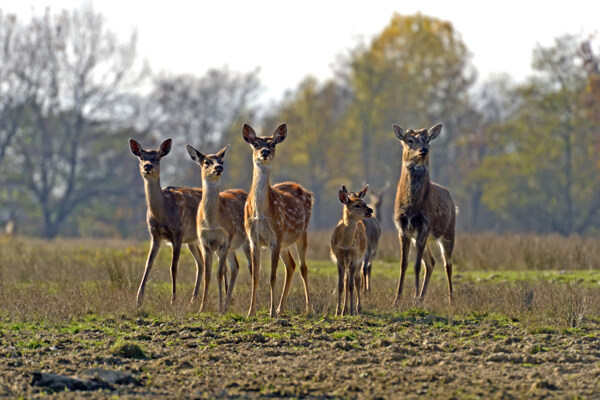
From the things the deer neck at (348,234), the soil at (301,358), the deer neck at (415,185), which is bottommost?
the soil at (301,358)

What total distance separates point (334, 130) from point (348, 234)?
140ft

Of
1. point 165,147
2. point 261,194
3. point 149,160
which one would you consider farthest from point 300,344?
point 165,147

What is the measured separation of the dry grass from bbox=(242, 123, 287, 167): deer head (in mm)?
2099

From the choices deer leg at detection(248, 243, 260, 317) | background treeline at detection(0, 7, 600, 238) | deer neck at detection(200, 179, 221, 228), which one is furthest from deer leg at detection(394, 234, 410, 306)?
background treeline at detection(0, 7, 600, 238)

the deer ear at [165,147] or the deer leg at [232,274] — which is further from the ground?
the deer ear at [165,147]

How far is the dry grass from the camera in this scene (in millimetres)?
11945

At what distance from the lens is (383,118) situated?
5175cm

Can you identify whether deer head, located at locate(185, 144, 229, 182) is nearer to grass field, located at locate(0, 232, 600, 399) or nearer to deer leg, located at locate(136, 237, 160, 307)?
deer leg, located at locate(136, 237, 160, 307)

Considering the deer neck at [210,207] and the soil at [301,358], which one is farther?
the deer neck at [210,207]

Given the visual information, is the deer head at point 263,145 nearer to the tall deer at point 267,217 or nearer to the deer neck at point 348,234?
the tall deer at point 267,217

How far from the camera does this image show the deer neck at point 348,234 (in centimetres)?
1250

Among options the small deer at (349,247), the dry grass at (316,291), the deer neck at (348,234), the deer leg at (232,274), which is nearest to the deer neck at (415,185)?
the small deer at (349,247)

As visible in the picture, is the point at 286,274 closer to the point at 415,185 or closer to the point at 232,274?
the point at 232,274

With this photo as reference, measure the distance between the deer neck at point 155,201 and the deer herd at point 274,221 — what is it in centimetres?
2
